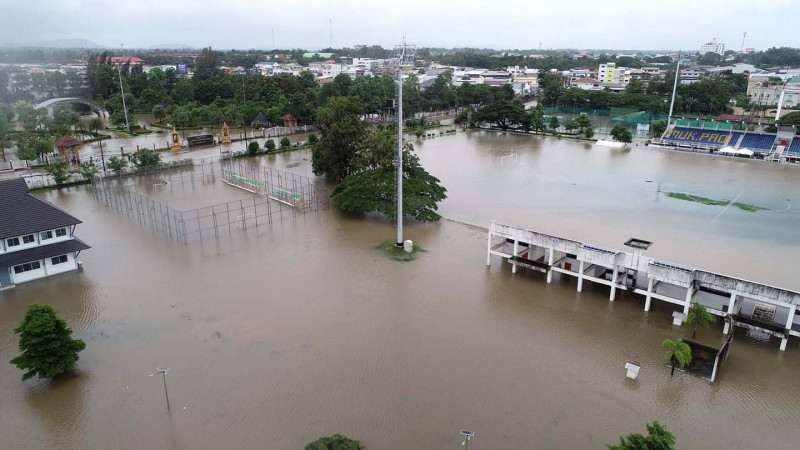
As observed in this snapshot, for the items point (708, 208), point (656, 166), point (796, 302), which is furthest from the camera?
point (656, 166)

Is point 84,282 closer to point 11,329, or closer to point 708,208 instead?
point 11,329

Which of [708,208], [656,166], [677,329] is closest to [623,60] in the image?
[656,166]

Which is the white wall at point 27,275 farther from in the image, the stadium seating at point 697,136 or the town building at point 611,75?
the town building at point 611,75

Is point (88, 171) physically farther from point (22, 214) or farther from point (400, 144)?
point (400, 144)

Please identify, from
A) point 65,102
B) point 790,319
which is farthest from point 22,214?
point 65,102

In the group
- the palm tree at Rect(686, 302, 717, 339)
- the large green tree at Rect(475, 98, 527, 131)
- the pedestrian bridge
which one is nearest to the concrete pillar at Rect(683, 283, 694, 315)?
the palm tree at Rect(686, 302, 717, 339)

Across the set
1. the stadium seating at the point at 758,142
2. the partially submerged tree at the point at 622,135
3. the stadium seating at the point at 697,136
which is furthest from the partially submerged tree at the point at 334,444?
the stadium seating at the point at 697,136
